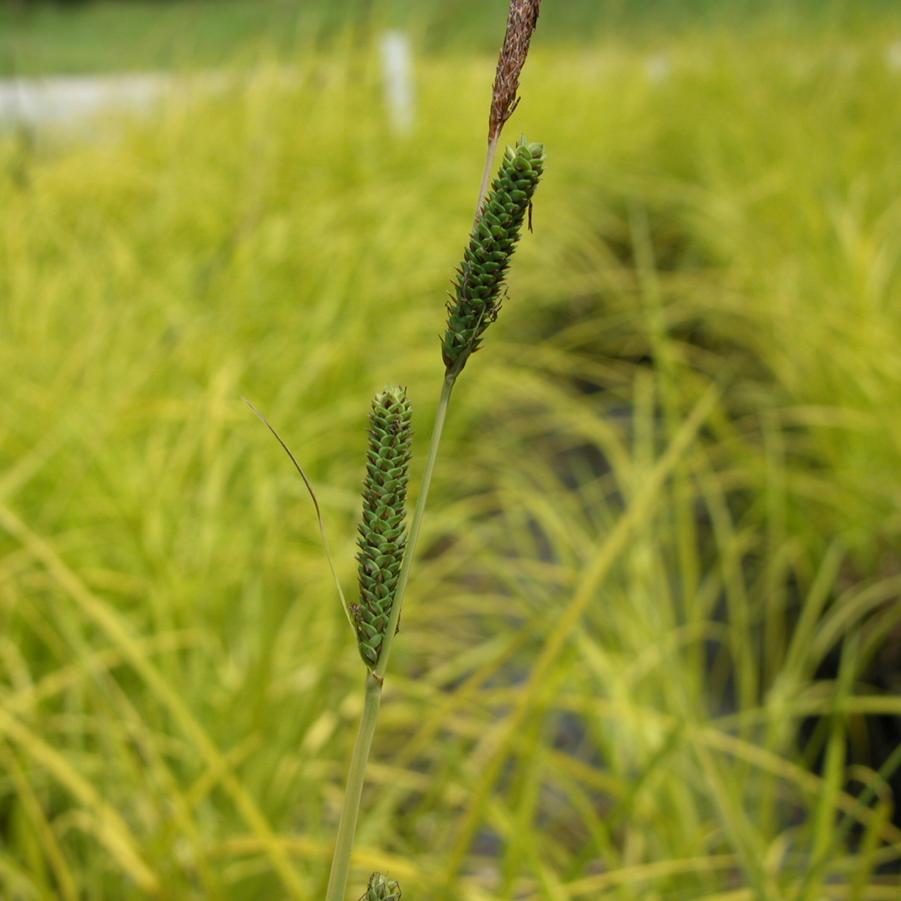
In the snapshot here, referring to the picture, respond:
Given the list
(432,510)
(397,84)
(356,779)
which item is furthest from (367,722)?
(397,84)

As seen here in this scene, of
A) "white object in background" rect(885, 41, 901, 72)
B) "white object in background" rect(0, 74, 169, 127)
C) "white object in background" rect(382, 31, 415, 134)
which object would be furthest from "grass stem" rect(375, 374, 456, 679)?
"white object in background" rect(885, 41, 901, 72)

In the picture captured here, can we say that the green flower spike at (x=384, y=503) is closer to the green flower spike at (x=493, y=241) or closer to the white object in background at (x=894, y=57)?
the green flower spike at (x=493, y=241)

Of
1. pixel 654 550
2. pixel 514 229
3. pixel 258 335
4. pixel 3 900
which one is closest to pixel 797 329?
pixel 654 550

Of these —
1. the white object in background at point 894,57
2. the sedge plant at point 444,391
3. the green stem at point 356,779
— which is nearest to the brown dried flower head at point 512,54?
the sedge plant at point 444,391

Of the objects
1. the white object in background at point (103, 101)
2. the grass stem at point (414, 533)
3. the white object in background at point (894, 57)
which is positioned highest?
the white object in background at point (894, 57)

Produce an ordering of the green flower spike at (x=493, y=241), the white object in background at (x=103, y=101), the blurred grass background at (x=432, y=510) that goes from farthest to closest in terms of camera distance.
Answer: the white object in background at (x=103, y=101) → the blurred grass background at (x=432, y=510) → the green flower spike at (x=493, y=241)

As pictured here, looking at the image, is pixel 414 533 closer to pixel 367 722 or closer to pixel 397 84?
pixel 367 722
